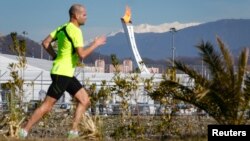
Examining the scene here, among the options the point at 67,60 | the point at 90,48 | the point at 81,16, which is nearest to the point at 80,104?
the point at 67,60

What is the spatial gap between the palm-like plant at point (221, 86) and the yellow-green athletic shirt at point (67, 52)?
2595 mm

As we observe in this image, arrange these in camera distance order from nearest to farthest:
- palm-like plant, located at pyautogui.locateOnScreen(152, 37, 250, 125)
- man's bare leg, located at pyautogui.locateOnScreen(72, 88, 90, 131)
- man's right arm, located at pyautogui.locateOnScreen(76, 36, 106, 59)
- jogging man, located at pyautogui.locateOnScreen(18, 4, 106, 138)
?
man's right arm, located at pyautogui.locateOnScreen(76, 36, 106, 59) → jogging man, located at pyautogui.locateOnScreen(18, 4, 106, 138) → man's bare leg, located at pyautogui.locateOnScreen(72, 88, 90, 131) → palm-like plant, located at pyautogui.locateOnScreen(152, 37, 250, 125)

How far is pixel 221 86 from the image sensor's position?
418 inches

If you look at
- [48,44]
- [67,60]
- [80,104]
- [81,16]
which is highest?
[81,16]

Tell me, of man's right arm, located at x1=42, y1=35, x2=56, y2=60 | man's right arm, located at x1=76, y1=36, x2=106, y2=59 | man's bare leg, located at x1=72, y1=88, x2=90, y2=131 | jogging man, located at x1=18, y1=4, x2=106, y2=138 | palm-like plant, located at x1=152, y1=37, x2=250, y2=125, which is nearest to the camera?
man's right arm, located at x1=76, y1=36, x2=106, y2=59

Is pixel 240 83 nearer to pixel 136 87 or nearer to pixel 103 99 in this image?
pixel 136 87

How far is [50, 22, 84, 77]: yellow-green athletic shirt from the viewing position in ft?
28.0

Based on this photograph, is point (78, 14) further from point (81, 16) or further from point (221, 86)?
point (221, 86)

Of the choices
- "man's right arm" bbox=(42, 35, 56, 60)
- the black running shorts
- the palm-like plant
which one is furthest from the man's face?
the palm-like plant

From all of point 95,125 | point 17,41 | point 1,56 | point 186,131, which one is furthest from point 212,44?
point 1,56

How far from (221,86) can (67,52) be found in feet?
10.2

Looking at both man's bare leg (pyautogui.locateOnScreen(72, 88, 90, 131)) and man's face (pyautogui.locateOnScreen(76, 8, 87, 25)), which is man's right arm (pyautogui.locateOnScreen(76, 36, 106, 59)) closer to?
man's face (pyautogui.locateOnScreen(76, 8, 87, 25))

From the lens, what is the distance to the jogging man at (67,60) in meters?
8.52

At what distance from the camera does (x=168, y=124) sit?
12.6 m
